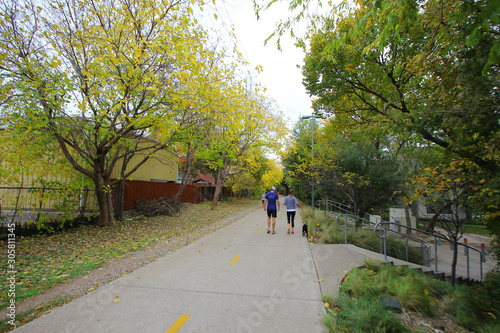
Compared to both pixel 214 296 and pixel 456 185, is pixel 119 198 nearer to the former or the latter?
pixel 214 296

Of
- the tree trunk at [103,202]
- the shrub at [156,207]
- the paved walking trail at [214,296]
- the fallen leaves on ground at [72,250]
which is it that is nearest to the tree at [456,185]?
the paved walking trail at [214,296]

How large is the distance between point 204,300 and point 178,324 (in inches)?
26.1

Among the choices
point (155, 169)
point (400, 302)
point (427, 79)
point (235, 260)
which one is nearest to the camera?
point (400, 302)

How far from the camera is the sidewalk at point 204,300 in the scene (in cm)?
301

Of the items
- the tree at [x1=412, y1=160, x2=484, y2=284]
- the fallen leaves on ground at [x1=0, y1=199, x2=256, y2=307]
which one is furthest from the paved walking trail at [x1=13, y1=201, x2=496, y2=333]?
the tree at [x1=412, y1=160, x2=484, y2=284]

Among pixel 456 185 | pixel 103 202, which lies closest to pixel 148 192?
pixel 103 202

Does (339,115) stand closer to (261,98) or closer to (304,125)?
(261,98)

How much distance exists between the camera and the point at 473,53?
12.5 feet

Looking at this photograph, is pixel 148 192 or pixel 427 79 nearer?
pixel 427 79

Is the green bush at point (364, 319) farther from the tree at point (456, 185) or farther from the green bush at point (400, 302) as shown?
the tree at point (456, 185)

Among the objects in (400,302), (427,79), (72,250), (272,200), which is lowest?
(72,250)

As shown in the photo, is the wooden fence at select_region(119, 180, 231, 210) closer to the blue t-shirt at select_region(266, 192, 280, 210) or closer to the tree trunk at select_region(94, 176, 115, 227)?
the tree trunk at select_region(94, 176, 115, 227)

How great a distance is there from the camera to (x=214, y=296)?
379 cm

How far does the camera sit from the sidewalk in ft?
9.87
